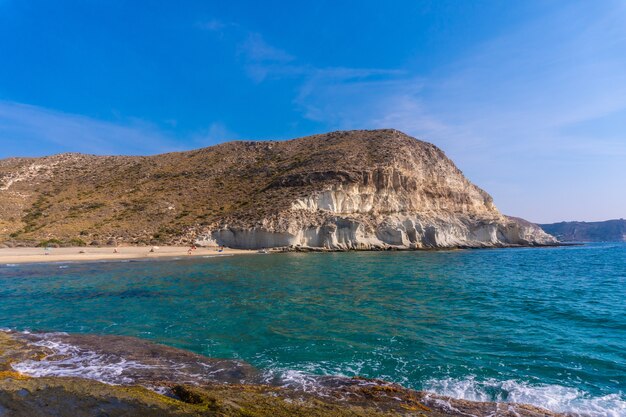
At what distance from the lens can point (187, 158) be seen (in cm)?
8862

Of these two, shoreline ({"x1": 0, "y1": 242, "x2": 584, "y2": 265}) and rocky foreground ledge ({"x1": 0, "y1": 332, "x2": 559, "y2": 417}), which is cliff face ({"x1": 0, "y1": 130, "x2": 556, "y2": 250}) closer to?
shoreline ({"x1": 0, "y1": 242, "x2": 584, "y2": 265})

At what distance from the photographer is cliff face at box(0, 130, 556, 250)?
5459 centimetres

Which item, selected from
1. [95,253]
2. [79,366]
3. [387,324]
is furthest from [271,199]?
[79,366]

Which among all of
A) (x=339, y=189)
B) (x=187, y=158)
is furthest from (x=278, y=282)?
(x=187, y=158)

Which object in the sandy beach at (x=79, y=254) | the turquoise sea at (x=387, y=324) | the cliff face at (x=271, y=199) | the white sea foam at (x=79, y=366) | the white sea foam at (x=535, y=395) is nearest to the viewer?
the white sea foam at (x=535, y=395)

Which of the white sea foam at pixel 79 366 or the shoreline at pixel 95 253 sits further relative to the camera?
the shoreline at pixel 95 253

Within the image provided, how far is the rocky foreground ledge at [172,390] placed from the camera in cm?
547

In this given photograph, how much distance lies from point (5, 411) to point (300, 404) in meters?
4.30

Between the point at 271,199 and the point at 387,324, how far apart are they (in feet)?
163

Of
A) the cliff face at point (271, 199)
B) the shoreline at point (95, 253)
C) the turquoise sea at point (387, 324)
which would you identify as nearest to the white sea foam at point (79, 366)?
the turquoise sea at point (387, 324)

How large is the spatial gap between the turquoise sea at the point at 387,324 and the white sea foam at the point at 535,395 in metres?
0.03

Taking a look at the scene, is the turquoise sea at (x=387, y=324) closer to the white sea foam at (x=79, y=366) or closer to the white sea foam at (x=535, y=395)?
the white sea foam at (x=535, y=395)

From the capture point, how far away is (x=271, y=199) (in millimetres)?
61031

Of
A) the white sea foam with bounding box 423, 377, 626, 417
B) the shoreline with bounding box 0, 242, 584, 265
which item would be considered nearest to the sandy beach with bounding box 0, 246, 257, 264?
the shoreline with bounding box 0, 242, 584, 265
